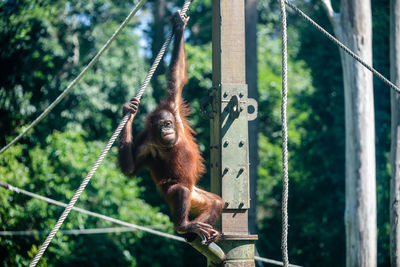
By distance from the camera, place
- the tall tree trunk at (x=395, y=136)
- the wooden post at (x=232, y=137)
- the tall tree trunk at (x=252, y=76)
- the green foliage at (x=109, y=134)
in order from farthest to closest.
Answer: the green foliage at (x=109, y=134) → the tall tree trunk at (x=252, y=76) → the tall tree trunk at (x=395, y=136) → the wooden post at (x=232, y=137)

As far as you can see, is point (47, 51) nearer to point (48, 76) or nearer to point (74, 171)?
point (48, 76)

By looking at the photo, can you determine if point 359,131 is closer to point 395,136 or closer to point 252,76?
point 395,136

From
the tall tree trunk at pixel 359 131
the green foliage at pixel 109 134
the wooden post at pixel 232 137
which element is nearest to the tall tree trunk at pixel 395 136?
the tall tree trunk at pixel 359 131

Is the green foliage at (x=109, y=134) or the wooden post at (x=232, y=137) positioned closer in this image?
the wooden post at (x=232, y=137)

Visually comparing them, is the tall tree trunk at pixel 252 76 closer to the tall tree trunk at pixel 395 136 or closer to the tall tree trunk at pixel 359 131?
the tall tree trunk at pixel 359 131

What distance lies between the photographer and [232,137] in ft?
10.1

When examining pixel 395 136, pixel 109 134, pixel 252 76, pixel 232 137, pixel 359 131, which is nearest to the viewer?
pixel 232 137

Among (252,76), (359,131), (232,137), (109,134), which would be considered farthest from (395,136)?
(109,134)

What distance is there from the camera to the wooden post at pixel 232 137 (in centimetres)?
303

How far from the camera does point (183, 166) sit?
13.3 ft

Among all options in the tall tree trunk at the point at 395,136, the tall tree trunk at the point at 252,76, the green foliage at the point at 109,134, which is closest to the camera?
the tall tree trunk at the point at 395,136

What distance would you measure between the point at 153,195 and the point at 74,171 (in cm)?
257

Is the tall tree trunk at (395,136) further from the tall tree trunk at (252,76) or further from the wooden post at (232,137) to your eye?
the tall tree trunk at (252,76)

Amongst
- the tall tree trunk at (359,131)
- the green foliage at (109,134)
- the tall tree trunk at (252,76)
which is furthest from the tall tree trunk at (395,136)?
the green foliage at (109,134)
